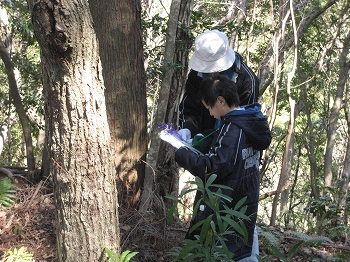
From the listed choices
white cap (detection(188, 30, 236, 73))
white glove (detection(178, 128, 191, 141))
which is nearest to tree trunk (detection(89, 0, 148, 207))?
white glove (detection(178, 128, 191, 141))

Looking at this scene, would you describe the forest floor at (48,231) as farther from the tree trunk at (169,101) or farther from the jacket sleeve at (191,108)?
the jacket sleeve at (191,108)

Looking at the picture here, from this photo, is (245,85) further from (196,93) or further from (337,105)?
(337,105)

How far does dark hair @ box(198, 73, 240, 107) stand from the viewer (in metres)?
3.18

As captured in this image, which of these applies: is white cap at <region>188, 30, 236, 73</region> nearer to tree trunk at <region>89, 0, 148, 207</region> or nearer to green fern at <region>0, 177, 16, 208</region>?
tree trunk at <region>89, 0, 148, 207</region>

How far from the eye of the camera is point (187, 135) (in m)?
3.64

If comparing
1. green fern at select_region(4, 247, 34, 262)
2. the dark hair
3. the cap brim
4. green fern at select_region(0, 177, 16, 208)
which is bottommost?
green fern at select_region(4, 247, 34, 262)

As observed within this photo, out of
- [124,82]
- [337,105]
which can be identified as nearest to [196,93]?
[124,82]

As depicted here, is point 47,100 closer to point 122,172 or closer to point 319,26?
point 122,172

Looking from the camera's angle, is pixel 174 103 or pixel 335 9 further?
pixel 335 9

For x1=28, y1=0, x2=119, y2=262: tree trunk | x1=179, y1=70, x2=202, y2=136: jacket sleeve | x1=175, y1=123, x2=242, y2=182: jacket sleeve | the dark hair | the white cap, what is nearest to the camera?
x1=28, y1=0, x2=119, y2=262: tree trunk

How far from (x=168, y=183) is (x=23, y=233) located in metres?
1.67

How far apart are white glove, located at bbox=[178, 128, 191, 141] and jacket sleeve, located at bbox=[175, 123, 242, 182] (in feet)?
1.30

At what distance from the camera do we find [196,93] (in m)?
3.88

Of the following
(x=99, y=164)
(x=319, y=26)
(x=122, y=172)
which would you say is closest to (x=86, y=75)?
(x=99, y=164)
